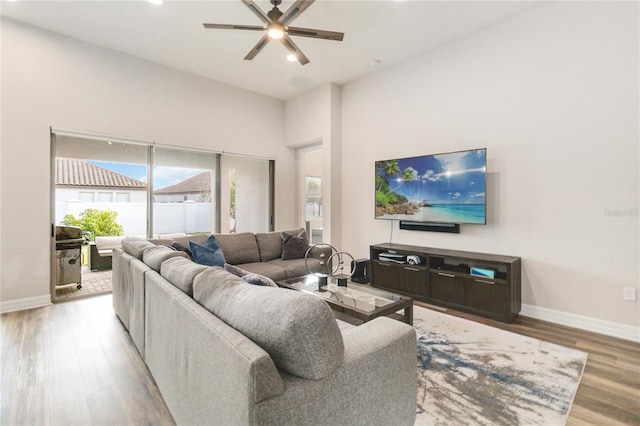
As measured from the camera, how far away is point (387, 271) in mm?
4039

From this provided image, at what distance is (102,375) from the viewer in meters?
2.12

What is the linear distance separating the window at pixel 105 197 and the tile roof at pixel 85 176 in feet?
0.36

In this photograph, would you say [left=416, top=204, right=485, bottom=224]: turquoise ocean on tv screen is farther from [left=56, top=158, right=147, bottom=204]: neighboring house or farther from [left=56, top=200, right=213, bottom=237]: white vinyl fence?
[left=56, top=158, right=147, bottom=204]: neighboring house

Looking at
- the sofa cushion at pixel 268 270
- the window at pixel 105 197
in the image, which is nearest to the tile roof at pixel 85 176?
the window at pixel 105 197

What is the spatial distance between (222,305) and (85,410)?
1304 millimetres

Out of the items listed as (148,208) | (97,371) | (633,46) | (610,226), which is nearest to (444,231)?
(610,226)

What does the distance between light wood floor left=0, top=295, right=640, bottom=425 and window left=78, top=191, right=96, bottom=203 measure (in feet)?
5.07

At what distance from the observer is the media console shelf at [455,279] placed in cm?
308

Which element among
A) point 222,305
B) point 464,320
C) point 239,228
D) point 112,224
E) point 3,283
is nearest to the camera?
point 222,305

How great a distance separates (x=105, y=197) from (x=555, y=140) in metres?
5.52

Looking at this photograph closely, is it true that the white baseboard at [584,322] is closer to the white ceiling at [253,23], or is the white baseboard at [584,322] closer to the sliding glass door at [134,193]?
the white ceiling at [253,23]

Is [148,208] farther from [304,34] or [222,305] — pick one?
[222,305]

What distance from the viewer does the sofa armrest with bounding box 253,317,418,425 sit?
37.8 inches

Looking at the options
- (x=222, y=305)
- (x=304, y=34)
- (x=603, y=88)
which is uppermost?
(x=304, y=34)
